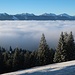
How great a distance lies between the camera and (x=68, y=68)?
20.8 meters

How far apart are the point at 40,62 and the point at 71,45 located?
9.06 metres

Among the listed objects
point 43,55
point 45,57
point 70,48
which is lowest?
point 45,57

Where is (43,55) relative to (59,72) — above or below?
below

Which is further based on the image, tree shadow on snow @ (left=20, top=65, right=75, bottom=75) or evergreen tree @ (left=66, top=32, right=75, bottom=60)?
evergreen tree @ (left=66, top=32, right=75, bottom=60)

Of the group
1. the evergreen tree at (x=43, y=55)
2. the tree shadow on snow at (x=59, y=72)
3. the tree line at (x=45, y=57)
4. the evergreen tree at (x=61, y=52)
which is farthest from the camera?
the evergreen tree at (x=43, y=55)

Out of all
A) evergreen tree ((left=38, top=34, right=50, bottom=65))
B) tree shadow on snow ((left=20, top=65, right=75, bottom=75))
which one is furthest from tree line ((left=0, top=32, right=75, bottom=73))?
tree shadow on snow ((left=20, top=65, right=75, bottom=75))

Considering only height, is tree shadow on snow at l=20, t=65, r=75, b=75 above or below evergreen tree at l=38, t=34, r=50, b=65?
above

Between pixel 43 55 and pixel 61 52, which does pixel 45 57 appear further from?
pixel 61 52

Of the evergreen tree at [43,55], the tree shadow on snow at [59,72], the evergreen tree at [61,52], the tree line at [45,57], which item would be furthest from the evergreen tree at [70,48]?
the tree shadow on snow at [59,72]

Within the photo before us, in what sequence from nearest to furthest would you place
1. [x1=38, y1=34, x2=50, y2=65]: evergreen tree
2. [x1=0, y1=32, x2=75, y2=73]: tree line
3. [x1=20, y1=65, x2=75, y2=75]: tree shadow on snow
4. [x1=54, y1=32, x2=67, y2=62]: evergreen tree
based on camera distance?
[x1=20, y1=65, x2=75, y2=75]: tree shadow on snow < [x1=54, y1=32, x2=67, y2=62]: evergreen tree < [x1=0, y1=32, x2=75, y2=73]: tree line < [x1=38, y1=34, x2=50, y2=65]: evergreen tree

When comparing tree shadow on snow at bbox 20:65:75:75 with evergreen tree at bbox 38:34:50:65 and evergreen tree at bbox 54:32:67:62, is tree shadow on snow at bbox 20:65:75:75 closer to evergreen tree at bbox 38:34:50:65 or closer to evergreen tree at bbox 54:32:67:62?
evergreen tree at bbox 54:32:67:62

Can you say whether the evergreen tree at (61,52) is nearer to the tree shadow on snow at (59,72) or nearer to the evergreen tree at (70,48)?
the evergreen tree at (70,48)

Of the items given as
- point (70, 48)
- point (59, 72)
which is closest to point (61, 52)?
point (70, 48)

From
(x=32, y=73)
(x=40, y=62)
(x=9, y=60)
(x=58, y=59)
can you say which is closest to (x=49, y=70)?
(x=32, y=73)
